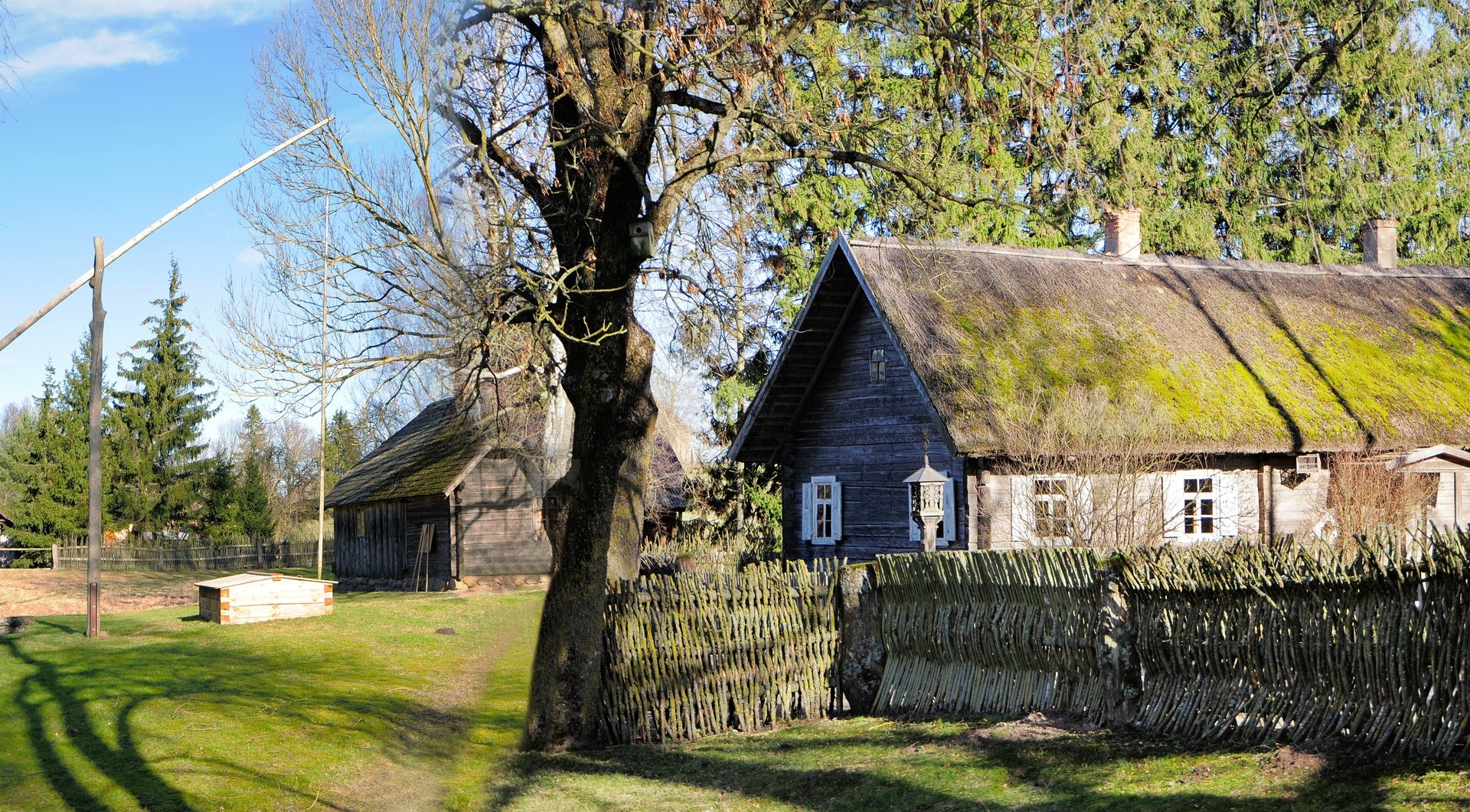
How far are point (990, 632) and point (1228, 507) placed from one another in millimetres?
12583

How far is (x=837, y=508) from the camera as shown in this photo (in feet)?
76.4

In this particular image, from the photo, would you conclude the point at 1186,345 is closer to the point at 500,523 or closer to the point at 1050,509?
the point at 1050,509

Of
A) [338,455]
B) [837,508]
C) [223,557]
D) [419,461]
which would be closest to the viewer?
[837,508]

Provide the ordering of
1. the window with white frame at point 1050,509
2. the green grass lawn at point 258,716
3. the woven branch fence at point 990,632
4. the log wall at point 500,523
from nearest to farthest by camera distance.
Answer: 1. the green grass lawn at point 258,716
2. the woven branch fence at point 990,632
3. the window with white frame at point 1050,509
4. the log wall at point 500,523

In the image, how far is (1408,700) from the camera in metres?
7.35

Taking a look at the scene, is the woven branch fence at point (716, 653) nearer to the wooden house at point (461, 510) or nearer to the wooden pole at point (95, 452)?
the wooden pole at point (95, 452)

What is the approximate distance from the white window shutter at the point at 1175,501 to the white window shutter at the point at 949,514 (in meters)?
3.67

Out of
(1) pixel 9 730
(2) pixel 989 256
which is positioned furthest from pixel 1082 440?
(1) pixel 9 730

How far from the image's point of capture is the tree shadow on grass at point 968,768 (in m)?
7.11

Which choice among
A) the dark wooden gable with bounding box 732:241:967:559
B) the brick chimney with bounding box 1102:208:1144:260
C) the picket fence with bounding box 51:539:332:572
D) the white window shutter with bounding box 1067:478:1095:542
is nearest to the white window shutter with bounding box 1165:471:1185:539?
the white window shutter with bounding box 1067:478:1095:542

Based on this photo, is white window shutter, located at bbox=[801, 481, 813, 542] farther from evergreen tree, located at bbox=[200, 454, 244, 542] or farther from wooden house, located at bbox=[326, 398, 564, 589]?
evergreen tree, located at bbox=[200, 454, 244, 542]

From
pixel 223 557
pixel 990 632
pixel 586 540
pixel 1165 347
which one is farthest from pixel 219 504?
pixel 990 632

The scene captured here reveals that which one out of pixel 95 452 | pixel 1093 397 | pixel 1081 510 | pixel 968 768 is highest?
pixel 1093 397

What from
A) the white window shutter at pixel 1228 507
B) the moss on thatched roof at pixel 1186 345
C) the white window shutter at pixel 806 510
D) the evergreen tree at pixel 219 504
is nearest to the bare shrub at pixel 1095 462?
the moss on thatched roof at pixel 1186 345
